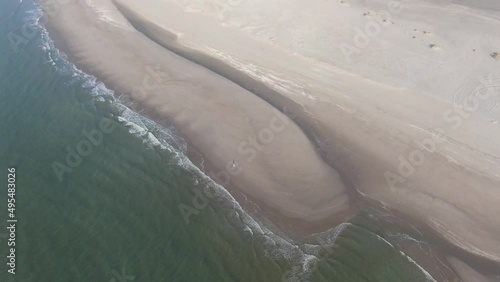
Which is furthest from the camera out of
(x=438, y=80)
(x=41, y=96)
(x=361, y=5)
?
(x=361, y=5)

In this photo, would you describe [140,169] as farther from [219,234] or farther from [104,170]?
[219,234]

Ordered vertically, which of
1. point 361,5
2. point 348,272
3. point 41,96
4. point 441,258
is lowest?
point 41,96

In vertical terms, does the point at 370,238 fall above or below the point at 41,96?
above

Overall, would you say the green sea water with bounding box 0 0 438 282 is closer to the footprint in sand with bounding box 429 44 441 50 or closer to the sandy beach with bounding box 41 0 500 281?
the sandy beach with bounding box 41 0 500 281

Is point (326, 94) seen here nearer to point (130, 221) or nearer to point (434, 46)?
point (434, 46)

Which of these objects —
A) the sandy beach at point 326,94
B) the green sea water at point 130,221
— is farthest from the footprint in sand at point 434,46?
the green sea water at point 130,221

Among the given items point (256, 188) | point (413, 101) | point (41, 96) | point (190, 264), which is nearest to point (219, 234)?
point (190, 264)

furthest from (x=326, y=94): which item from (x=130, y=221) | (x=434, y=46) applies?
(x=130, y=221)

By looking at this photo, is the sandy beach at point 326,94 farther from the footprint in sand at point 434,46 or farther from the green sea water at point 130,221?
the green sea water at point 130,221
